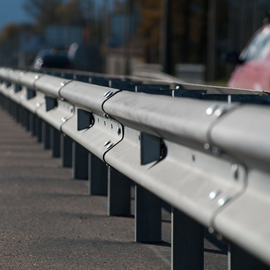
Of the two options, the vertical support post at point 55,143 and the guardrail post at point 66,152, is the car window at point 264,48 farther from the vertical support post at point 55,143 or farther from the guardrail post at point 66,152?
the guardrail post at point 66,152

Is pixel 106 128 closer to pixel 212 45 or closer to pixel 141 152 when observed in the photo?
pixel 141 152

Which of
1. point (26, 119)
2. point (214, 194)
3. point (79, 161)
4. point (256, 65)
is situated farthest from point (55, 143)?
point (214, 194)

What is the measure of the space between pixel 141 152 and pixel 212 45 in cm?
4119

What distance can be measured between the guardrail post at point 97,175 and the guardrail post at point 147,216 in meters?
1.70

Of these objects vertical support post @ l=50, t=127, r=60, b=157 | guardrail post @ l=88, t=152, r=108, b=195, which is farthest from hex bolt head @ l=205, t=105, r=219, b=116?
vertical support post @ l=50, t=127, r=60, b=157

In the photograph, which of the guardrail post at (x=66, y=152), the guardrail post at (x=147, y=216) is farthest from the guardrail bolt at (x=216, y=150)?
the guardrail post at (x=66, y=152)

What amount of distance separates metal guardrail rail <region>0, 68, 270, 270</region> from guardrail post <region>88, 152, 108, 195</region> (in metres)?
0.72

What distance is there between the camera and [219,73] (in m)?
70.4

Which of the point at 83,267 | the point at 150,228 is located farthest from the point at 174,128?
the point at 150,228

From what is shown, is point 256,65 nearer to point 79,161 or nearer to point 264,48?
point 264,48

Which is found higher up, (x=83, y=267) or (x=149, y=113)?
(x=149, y=113)

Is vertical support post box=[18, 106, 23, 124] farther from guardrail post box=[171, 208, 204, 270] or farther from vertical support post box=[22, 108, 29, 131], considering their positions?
guardrail post box=[171, 208, 204, 270]

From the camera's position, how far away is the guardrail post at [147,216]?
5.48m

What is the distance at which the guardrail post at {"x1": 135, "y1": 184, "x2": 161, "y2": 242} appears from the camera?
216 inches
